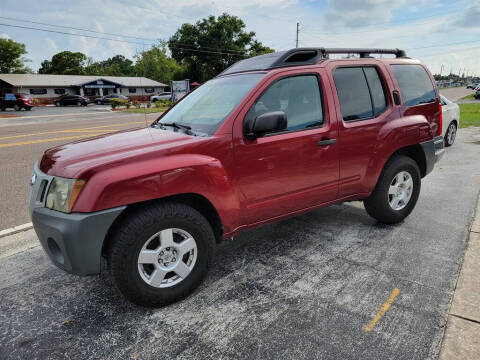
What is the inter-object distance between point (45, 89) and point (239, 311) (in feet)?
214

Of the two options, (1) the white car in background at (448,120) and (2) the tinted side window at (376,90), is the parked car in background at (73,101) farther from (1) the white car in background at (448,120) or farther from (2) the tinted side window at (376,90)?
(2) the tinted side window at (376,90)

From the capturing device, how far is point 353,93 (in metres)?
3.60

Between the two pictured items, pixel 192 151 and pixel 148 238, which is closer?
pixel 148 238

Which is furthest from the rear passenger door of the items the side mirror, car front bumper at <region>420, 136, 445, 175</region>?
the side mirror

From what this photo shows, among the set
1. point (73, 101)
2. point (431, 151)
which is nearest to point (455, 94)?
point (73, 101)

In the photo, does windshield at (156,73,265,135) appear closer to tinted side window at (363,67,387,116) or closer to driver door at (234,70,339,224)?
driver door at (234,70,339,224)

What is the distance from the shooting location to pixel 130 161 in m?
2.44

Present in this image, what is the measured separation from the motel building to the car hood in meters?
52.2

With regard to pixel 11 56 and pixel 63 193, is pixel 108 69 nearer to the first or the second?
pixel 11 56

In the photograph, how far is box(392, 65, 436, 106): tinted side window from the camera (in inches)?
159

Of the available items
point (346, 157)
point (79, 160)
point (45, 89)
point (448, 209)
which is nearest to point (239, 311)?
point (79, 160)

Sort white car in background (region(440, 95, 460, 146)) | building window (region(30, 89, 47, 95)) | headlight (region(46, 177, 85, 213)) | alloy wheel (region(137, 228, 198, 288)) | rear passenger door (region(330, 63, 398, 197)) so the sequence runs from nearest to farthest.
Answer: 1. headlight (region(46, 177, 85, 213))
2. alloy wheel (region(137, 228, 198, 288))
3. rear passenger door (region(330, 63, 398, 197))
4. white car in background (region(440, 95, 460, 146))
5. building window (region(30, 89, 47, 95))

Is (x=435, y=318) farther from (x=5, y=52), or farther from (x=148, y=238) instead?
(x=5, y=52)

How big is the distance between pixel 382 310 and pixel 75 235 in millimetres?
2219
